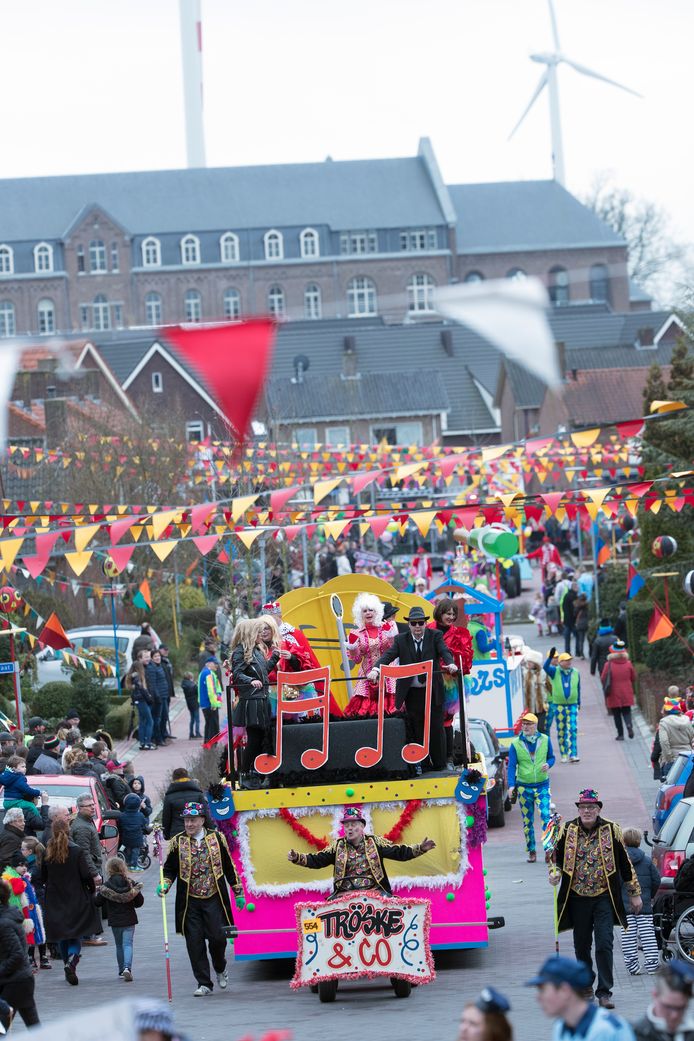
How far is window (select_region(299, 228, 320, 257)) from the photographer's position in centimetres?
10831

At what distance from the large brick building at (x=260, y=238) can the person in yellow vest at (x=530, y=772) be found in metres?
86.7

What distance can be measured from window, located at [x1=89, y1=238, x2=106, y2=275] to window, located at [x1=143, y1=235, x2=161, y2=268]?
2.53m

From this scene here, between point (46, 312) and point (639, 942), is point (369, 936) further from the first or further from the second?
point (46, 312)

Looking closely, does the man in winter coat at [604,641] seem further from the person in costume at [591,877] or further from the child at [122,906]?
the person in costume at [591,877]

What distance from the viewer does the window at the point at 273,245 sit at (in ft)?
354

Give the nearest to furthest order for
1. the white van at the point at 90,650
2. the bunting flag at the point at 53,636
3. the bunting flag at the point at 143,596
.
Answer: the bunting flag at the point at 53,636 < the bunting flag at the point at 143,596 < the white van at the point at 90,650

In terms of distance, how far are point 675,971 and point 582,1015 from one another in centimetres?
41

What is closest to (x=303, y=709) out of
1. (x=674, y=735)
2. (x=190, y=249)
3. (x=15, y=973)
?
(x=15, y=973)

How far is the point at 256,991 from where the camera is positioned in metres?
13.6

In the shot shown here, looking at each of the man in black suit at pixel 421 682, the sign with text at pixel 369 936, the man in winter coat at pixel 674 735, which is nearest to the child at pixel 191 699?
the man in winter coat at pixel 674 735

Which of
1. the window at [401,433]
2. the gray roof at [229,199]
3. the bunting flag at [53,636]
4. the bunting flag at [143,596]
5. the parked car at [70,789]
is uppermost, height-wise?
the gray roof at [229,199]

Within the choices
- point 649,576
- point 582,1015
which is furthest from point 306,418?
point 582,1015

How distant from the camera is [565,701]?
79.5 ft

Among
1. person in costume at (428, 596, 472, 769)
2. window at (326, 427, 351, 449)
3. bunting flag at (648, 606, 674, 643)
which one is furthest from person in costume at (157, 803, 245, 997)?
window at (326, 427, 351, 449)
